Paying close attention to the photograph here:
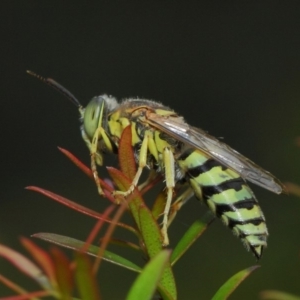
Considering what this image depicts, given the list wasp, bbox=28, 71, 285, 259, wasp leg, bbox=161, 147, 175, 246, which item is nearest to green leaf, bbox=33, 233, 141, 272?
wasp leg, bbox=161, 147, 175, 246

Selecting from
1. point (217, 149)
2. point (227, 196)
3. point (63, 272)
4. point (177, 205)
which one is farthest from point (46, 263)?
point (217, 149)

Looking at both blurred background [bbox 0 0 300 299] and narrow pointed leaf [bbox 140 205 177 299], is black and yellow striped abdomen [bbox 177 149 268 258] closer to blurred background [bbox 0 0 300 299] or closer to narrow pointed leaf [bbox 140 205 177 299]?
narrow pointed leaf [bbox 140 205 177 299]

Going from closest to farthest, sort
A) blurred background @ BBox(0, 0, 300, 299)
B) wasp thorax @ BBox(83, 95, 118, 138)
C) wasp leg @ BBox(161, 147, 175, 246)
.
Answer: wasp leg @ BBox(161, 147, 175, 246) → wasp thorax @ BBox(83, 95, 118, 138) → blurred background @ BBox(0, 0, 300, 299)

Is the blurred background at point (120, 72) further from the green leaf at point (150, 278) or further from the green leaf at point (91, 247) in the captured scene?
the green leaf at point (150, 278)

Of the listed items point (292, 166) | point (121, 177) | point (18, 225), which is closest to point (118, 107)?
point (121, 177)

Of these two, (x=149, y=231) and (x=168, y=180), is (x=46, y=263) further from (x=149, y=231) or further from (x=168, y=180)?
(x=168, y=180)

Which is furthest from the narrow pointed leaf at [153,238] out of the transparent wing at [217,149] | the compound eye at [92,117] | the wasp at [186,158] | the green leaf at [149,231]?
the compound eye at [92,117]
